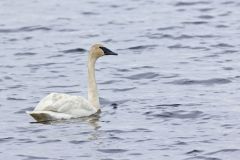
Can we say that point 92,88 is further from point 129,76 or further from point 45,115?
point 129,76

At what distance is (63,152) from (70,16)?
14866 millimetres

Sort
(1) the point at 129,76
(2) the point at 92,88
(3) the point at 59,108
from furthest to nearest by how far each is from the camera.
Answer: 1. (1) the point at 129,76
2. (2) the point at 92,88
3. (3) the point at 59,108

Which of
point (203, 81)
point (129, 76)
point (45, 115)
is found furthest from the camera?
point (129, 76)

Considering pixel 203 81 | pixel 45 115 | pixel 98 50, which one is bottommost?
pixel 203 81

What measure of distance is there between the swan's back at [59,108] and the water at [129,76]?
0.52 ft

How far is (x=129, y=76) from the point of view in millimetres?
21297

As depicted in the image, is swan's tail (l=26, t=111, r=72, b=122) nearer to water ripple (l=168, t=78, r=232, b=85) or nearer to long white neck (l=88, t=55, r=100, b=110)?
long white neck (l=88, t=55, r=100, b=110)

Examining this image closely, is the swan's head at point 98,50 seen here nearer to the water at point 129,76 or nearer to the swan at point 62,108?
the water at point 129,76

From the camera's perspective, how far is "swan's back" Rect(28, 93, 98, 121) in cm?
1680

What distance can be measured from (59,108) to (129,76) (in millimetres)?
4401

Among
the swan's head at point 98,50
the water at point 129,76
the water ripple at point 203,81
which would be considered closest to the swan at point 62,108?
the water at point 129,76

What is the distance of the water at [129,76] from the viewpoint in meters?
15.3

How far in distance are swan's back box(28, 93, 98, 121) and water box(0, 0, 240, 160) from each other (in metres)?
0.16

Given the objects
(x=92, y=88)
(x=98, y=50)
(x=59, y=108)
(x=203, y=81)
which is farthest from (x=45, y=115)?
(x=203, y=81)
